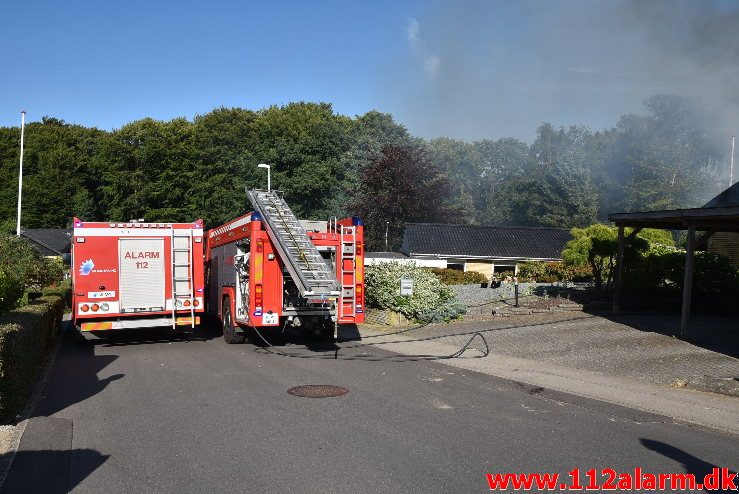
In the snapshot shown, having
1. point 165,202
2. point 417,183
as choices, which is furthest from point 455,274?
point 165,202

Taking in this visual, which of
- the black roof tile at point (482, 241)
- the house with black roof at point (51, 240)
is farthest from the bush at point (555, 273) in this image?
the house with black roof at point (51, 240)

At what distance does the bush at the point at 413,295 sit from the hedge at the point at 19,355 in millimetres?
9917

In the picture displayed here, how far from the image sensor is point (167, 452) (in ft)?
21.5

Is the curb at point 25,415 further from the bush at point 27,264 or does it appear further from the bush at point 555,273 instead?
the bush at point 555,273

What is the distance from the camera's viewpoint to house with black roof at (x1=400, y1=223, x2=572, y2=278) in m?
37.2

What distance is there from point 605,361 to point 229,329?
8.34 meters

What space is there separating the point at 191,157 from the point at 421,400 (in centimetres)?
5424

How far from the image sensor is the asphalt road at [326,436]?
5.79 m

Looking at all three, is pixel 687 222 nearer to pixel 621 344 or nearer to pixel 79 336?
pixel 621 344

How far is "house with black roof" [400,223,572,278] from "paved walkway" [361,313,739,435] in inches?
717

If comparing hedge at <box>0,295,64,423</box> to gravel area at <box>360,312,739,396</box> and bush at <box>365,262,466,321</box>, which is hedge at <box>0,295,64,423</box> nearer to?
gravel area at <box>360,312,739,396</box>

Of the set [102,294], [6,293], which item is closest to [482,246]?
[102,294]

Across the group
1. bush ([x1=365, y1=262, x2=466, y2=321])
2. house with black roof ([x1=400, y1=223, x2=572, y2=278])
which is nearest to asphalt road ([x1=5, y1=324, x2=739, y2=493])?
bush ([x1=365, y1=262, x2=466, y2=321])

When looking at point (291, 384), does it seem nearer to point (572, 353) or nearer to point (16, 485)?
point (16, 485)
